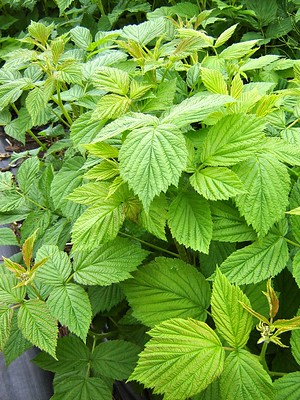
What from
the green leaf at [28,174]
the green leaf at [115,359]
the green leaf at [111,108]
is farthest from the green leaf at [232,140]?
the green leaf at [28,174]

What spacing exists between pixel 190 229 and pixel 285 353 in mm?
422

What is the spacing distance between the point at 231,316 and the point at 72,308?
0.38 m

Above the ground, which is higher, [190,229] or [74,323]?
[190,229]

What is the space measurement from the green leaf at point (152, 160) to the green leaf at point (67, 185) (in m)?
0.39

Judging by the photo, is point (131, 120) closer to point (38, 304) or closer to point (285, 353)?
point (38, 304)

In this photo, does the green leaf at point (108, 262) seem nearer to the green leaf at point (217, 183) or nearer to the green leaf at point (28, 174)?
the green leaf at point (217, 183)

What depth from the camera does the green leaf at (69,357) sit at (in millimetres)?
1242

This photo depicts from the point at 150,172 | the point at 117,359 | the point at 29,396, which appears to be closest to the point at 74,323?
the point at 117,359

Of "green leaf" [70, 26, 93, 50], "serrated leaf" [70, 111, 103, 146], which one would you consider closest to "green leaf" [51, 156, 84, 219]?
"serrated leaf" [70, 111, 103, 146]

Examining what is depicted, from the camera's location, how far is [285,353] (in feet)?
3.62

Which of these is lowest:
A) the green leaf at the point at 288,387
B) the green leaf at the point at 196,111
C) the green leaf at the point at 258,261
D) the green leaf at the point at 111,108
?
the green leaf at the point at 288,387

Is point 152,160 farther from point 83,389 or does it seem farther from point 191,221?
point 83,389

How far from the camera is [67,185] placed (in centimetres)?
127


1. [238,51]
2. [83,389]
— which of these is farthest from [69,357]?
[238,51]
